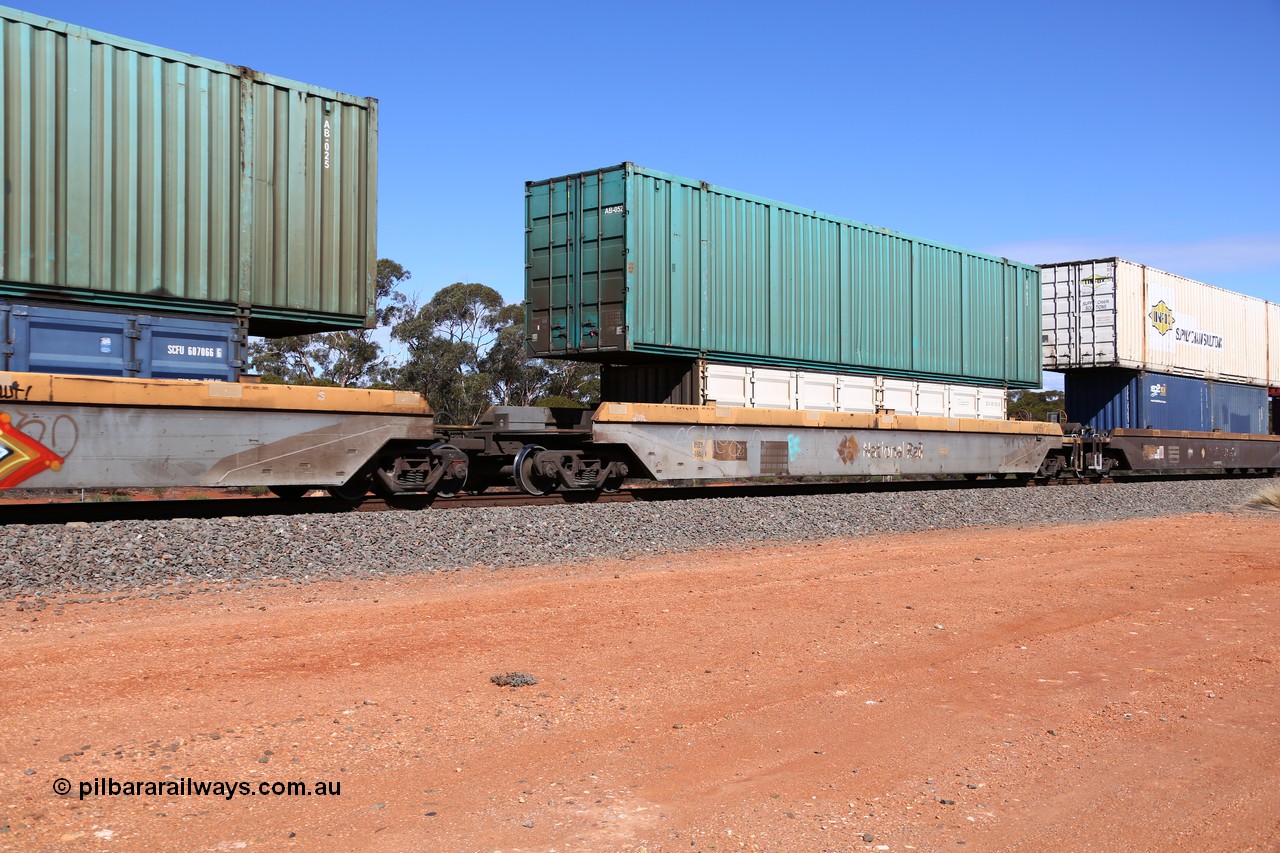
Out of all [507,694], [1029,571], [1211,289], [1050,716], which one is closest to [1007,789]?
[1050,716]

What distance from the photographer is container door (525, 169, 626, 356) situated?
1381 centimetres

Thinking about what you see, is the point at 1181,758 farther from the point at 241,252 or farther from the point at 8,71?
the point at 8,71

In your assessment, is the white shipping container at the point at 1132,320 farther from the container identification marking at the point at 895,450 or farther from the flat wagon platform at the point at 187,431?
the flat wagon platform at the point at 187,431

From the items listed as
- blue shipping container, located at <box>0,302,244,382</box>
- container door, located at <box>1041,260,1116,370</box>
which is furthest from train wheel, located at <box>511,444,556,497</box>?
container door, located at <box>1041,260,1116,370</box>

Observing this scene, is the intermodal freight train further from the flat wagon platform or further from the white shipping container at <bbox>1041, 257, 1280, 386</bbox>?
the white shipping container at <bbox>1041, 257, 1280, 386</bbox>

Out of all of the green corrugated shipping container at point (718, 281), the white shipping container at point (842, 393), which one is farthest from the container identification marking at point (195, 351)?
the white shipping container at point (842, 393)

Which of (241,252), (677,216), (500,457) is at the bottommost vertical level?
(500,457)

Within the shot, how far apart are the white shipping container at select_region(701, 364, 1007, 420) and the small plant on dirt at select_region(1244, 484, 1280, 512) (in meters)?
4.67

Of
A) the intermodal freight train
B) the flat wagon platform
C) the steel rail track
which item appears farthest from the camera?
the steel rail track

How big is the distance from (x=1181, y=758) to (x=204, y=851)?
11.7ft

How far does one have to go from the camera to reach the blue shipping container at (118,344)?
9.20m

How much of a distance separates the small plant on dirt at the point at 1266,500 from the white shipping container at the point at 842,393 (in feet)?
15.3

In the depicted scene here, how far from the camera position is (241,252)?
1055 cm

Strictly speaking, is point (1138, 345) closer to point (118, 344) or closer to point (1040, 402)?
point (118, 344)
